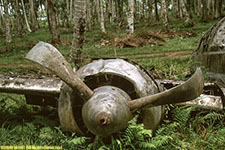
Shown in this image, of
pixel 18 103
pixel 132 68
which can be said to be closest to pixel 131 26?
pixel 18 103

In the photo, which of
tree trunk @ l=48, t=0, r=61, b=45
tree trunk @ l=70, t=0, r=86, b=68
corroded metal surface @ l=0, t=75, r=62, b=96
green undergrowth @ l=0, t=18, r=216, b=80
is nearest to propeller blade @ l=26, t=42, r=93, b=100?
green undergrowth @ l=0, t=18, r=216, b=80

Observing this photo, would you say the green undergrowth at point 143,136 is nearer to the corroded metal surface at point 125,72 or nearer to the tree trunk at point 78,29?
the corroded metal surface at point 125,72

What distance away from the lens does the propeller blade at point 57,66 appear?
232cm

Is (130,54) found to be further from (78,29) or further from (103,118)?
(103,118)

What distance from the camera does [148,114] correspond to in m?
2.50

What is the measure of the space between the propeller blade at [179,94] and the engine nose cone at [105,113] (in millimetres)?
169

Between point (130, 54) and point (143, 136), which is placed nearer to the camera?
point (143, 136)

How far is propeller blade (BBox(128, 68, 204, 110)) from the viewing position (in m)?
2.00

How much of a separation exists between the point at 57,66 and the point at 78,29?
4.40 metres

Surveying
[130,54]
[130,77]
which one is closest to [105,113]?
[130,77]

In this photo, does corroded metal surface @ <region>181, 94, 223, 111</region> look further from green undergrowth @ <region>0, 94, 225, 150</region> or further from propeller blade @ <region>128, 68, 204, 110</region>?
propeller blade @ <region>128, 68, 204, 110</region>

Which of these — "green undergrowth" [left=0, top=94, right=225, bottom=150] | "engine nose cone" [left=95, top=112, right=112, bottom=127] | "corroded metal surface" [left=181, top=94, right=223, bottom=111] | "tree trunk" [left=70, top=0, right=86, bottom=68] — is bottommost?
"green undergrowth" [left=0, top=94, right=225, bottom=150]

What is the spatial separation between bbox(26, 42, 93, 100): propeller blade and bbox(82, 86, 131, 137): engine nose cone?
16 centimetres

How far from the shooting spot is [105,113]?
6.31ft
